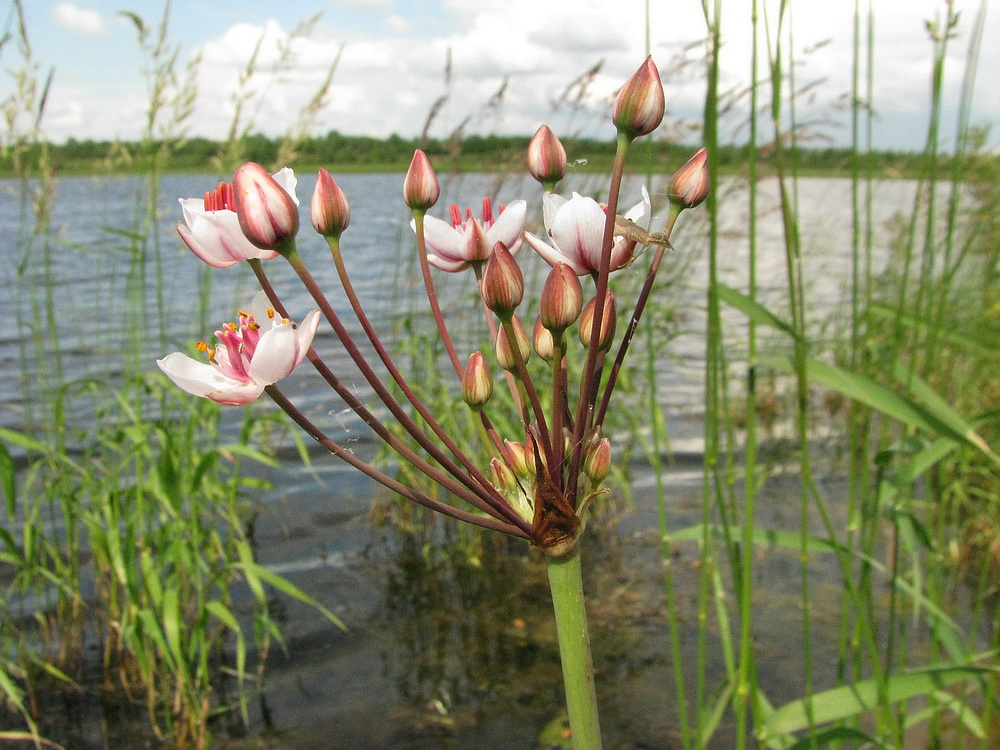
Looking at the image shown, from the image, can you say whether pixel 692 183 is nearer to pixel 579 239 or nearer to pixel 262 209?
pixel 579 239

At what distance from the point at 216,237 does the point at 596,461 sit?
0.41 m

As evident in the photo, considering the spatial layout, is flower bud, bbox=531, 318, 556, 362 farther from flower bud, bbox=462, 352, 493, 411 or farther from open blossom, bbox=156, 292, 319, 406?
open blossom, bbox=156, 292, 319, 406

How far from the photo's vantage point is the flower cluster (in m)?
0.69

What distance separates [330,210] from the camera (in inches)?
30.1

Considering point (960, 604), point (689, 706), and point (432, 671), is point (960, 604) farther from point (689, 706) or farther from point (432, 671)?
point (432, 671)

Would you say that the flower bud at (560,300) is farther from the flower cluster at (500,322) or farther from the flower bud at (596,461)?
the flower bud at (596,461)

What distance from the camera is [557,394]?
0.67 metres

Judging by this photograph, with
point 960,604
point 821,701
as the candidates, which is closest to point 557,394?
point 821,701

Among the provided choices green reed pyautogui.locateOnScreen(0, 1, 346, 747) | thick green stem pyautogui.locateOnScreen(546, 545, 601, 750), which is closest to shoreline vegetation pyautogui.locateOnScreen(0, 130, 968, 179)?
green reed pyautogui.locateOnScreen(0, 1, 346, 747)

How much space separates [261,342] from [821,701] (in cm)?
117

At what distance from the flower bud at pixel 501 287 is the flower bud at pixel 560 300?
0.10ft

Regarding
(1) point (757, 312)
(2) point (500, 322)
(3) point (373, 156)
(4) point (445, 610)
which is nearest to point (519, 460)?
(2) point (500, 322)

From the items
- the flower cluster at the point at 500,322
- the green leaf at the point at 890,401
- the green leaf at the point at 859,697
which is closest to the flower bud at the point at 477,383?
the flower cluster at the point at 500,322

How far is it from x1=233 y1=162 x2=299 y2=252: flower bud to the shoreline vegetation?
2.23 m
